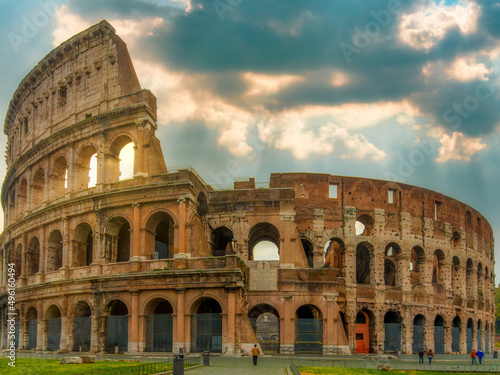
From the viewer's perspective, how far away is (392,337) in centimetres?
3369

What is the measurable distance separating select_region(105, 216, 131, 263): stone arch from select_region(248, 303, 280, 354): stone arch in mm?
7838

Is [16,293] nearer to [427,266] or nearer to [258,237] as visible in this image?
[258,237]

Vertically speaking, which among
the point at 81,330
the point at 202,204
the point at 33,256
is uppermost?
the point at 202,204

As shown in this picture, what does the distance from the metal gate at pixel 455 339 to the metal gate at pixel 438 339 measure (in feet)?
4.60

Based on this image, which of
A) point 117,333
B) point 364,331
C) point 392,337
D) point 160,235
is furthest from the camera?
point 392,337

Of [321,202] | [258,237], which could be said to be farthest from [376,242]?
[258,237]

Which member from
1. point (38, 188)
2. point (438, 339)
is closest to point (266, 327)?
point (438, 339)

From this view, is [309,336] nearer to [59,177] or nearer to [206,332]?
[206,332]

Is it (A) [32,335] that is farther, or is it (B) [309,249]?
(B) [309,249]

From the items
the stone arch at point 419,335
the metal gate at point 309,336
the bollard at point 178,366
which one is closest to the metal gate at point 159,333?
the metal gate at point 309,336

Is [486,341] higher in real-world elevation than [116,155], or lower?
lower

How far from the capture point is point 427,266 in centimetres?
3641

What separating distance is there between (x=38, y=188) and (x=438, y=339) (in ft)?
91.3

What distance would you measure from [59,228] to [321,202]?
1561 centimetres
